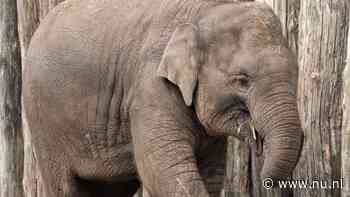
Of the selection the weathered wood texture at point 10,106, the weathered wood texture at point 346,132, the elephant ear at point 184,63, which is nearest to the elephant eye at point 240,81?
the elephant ear at point 184,63

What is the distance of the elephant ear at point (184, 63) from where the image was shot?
548cm

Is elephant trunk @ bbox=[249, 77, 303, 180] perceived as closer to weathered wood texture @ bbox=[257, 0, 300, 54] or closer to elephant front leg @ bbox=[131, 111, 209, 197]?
elephant front leg @ bbox=[131, 111, 209, 197]

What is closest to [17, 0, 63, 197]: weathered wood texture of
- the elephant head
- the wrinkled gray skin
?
the wrinkled gray skin

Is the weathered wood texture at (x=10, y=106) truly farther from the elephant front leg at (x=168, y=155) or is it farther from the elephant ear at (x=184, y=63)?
the elephant ear at (x=184, y=63)

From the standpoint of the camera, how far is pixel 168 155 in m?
5.62

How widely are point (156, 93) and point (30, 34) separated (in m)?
1.81

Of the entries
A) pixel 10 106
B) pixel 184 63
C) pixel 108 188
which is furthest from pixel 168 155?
pixel 10 106

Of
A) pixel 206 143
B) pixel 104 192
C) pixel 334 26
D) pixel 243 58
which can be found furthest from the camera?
pixel 104 192

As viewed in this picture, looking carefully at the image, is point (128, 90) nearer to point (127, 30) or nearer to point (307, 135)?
point (127, 30)

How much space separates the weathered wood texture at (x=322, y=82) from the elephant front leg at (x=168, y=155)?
0.97 m

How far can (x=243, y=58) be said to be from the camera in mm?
5328

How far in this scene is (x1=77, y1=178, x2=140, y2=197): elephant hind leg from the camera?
643 cm

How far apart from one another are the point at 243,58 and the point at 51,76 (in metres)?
1.29

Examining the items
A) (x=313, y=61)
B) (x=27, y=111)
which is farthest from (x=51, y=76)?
(x=313, y=61)
